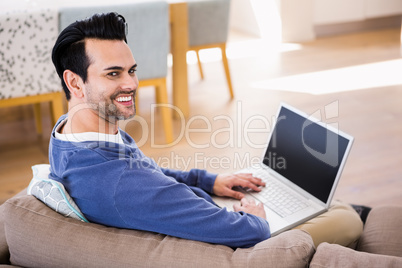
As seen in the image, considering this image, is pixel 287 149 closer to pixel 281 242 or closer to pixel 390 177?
pixel 281 242

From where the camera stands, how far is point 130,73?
146 centimetres

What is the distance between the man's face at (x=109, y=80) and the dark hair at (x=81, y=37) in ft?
0.04

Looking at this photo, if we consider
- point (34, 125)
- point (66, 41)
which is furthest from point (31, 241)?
point (34, 125)

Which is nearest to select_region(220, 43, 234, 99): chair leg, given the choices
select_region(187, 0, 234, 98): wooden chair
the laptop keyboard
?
select_region(187, 0, 234, 98): wooden chair

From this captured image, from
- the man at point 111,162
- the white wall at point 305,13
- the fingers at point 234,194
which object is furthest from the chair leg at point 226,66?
the man at point 111,162

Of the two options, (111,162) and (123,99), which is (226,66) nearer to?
(123,99)

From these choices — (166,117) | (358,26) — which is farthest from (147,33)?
(358,26)

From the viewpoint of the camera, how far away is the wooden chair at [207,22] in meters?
3.50

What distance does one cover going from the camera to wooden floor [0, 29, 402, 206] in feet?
9.40

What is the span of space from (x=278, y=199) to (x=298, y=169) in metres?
0.12

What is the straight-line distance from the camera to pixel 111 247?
120 cm

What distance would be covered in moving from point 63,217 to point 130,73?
419 millimetres

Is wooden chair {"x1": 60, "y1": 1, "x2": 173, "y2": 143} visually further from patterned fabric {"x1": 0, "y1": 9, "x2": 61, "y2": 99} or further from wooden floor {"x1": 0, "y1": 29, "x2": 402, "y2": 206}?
wooden floor {"x1": 0, "y1": 29, "x2": 402, "y2": 206}

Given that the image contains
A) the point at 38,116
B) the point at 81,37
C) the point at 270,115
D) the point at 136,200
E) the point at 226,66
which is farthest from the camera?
the point at 226,66
